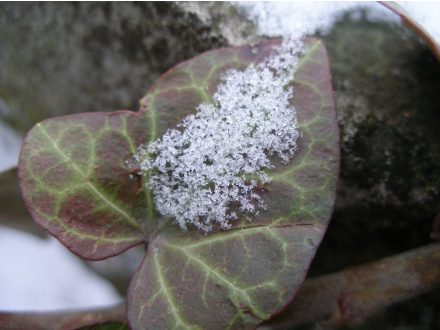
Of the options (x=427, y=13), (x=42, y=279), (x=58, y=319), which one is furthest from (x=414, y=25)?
(x=42, y=279)

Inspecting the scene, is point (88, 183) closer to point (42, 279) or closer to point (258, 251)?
point (258, 251)

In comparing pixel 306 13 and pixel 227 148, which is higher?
pixel 306 13

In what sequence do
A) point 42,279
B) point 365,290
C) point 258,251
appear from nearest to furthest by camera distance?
point 258,251 → point 365,290 → point 42,279

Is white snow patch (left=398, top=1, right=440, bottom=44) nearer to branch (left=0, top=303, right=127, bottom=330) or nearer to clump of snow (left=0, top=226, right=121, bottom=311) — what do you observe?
branch (left=0, top=303, right=127, bottom=330)

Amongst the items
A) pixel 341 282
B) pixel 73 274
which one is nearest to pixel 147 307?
pixel 341 282

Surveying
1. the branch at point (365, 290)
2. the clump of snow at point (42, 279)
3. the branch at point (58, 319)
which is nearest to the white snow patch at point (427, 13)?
the branch at point (365, 290)

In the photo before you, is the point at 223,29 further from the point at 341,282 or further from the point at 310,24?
the point at 341,282

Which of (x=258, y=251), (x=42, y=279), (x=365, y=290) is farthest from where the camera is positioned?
(x=42, y=279)
